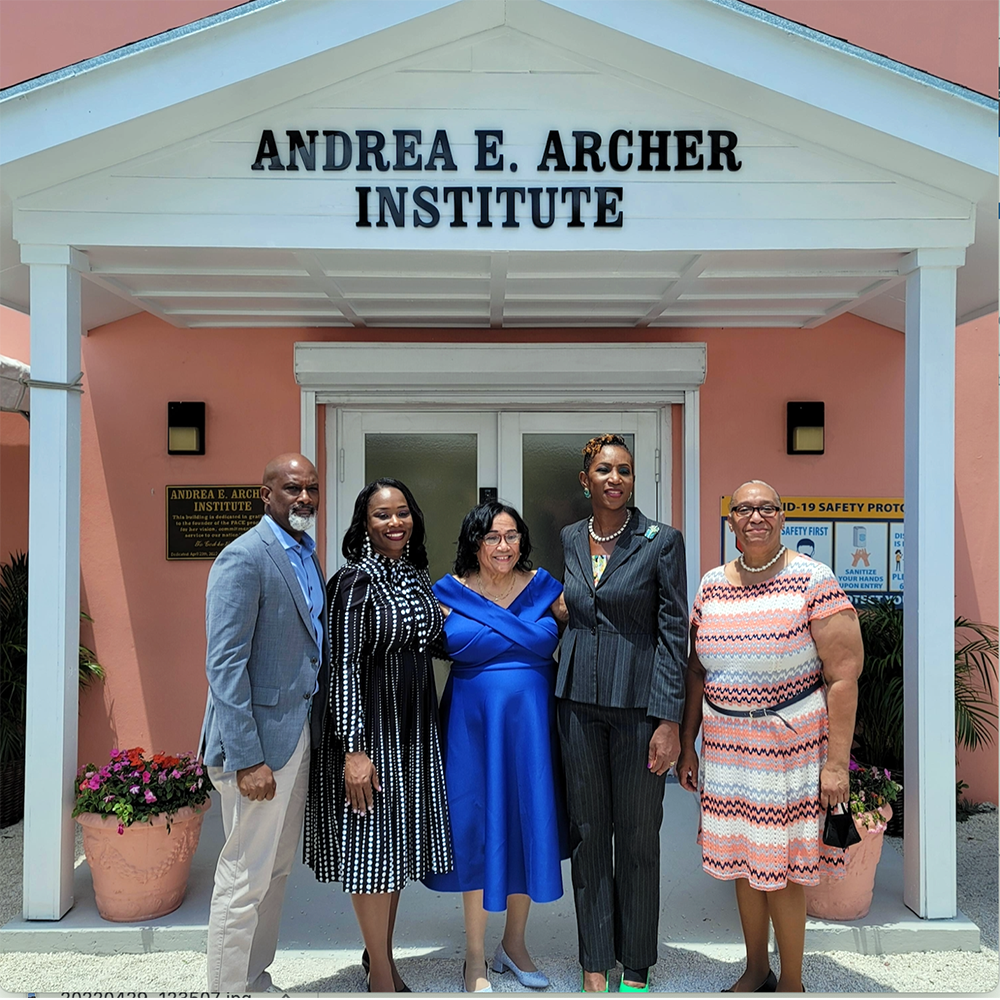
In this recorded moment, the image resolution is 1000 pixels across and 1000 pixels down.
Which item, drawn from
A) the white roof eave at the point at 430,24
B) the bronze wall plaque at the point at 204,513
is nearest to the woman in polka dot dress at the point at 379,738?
the white roof eave at the point at 430,24

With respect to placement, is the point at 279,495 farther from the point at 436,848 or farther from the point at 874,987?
the point at 874,987

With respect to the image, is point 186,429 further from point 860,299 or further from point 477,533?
point 860,299

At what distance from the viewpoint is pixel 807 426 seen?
5.19 meters

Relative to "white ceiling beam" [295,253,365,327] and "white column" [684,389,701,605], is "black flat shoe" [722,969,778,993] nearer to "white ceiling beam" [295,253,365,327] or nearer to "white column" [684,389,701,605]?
"white column" [684,389,701,605]

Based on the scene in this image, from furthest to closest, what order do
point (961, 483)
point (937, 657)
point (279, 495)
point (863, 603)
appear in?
point (961, 483) → point (863, 603) → point (937, 657) → point (279, 495)

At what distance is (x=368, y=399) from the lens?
16.9 ft

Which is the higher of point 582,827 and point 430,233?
point 430,233

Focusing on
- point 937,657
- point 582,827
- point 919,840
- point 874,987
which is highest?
point 937,657

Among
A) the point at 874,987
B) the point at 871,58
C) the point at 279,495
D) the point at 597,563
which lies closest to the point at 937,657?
the point at 874,987

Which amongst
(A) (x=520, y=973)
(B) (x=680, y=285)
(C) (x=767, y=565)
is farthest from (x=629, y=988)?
(B) (x=680, y=285)

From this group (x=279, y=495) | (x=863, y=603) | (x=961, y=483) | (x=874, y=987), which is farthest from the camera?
(x=961, y=483)

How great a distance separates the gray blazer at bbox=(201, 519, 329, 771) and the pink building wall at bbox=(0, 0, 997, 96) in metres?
4.40

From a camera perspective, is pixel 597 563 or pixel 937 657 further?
pixel 937 657

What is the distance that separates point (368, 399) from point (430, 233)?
5.92 feet
